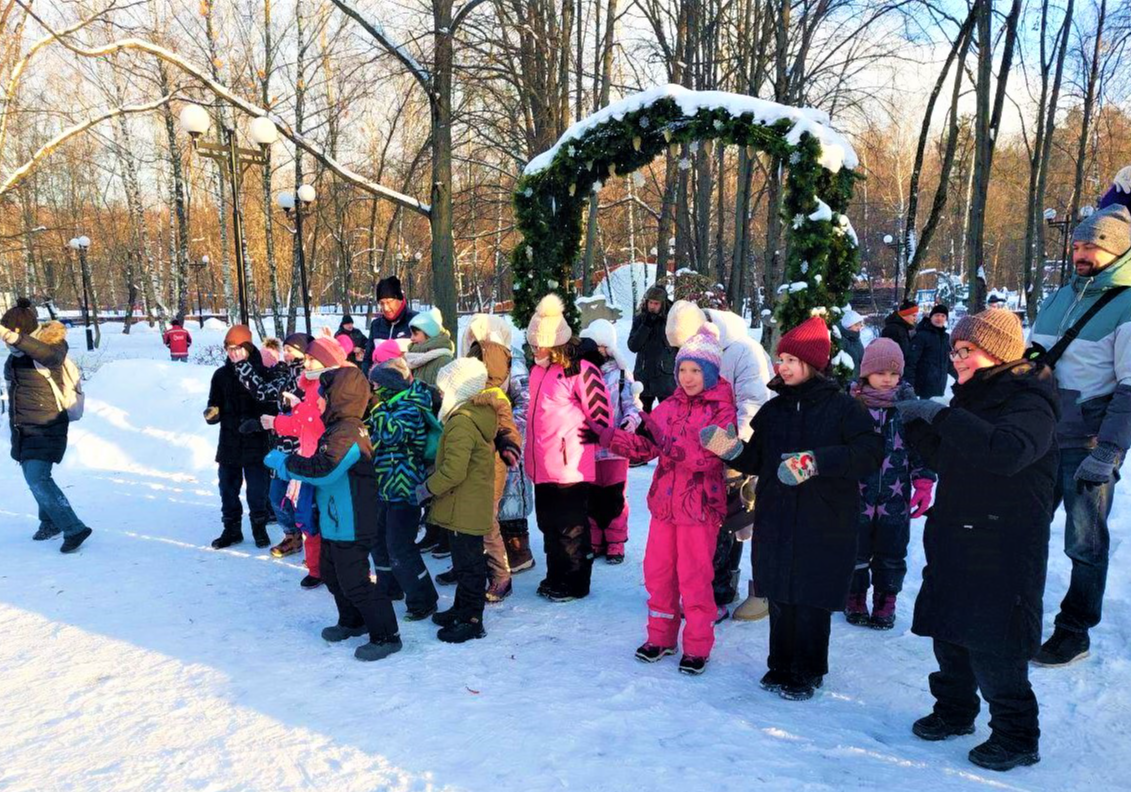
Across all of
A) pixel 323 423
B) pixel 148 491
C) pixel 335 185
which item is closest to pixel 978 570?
pixel 323 423

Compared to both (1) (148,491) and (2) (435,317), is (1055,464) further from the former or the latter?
(1) (148,491)

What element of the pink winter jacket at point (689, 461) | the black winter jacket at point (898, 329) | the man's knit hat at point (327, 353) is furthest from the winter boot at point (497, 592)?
the black winter jacket at point (898, 329)

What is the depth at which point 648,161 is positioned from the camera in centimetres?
736

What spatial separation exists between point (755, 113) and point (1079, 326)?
3729mm

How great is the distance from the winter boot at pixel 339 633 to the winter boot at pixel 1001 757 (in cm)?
307

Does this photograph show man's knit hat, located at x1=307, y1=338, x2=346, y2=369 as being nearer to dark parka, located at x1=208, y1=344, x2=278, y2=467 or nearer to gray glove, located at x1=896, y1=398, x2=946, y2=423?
dark parka, located at x1=208, y1=344, x2=278, y2=467

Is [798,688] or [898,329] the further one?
[898,329]

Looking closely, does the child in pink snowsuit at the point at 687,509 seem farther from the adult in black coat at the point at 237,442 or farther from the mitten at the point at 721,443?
the adult in black coat at the point at 237,442

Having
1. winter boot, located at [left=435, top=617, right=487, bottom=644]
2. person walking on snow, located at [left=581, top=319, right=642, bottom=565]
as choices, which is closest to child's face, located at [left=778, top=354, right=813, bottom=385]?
person walking on snow, located at [left=581, top=319, right=642, bottom=565]

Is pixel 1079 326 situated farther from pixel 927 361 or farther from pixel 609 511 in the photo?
pixel 927 361

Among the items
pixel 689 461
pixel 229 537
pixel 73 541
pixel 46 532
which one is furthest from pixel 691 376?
pixel 46 532

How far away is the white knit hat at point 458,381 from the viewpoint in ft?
13.1

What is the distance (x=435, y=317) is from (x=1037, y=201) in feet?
61.6

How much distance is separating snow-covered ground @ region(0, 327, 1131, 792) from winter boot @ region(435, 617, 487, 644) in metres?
0.05
